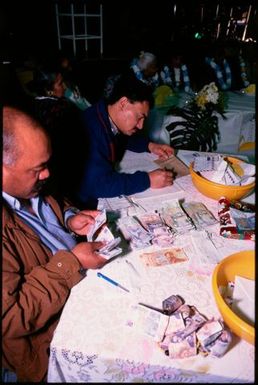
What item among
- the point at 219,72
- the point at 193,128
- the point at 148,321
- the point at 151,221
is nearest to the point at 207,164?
the point at 151,221

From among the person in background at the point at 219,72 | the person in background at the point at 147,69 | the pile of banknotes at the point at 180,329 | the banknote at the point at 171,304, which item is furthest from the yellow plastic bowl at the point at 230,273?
the person in background at the point at 219,72

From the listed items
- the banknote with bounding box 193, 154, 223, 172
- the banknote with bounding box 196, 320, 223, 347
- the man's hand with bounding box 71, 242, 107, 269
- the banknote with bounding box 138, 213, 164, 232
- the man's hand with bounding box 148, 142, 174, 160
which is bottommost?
the banknote with bounding box 196, 320, 223, 347

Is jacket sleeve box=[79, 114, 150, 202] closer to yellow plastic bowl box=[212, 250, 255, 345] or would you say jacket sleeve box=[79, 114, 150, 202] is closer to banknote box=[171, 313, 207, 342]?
yellow plastic bowl box=[212, 250, 255, 345]

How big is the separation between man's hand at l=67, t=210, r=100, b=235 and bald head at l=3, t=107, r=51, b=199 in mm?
410

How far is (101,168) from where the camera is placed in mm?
2010

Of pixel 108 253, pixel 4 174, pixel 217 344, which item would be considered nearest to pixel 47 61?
pixel 4 174

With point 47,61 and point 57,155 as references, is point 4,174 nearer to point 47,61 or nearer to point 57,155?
point 57,155

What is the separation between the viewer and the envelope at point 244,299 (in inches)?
43.3

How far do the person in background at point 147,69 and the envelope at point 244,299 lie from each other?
11.6 ft

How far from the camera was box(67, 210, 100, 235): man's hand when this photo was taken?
1606 millimetres

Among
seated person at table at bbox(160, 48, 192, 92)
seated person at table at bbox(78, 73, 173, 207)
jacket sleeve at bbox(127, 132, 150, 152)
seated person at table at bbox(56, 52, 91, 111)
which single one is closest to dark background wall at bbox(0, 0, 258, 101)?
seated person at table at bbox(160, 48, 192, 92)

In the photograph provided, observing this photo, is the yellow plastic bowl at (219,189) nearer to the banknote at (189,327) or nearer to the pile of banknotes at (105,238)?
the pile of banknotes at (105,238)

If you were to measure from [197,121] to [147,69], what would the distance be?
1.27 meters

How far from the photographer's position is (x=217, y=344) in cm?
98
